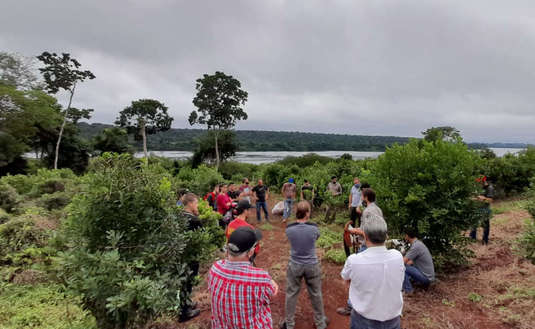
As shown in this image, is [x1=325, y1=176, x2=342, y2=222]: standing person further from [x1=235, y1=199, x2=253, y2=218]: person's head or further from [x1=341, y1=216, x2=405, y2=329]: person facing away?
[x1=341, y1=216, x2=405, y2=329]: person facing away

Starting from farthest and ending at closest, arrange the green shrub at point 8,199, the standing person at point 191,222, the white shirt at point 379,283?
1. the green shrub at point 8,199
2. the standing person at point 191,222
3. the white shirt at point 379,283

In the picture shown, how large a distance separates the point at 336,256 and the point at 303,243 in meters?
3.58

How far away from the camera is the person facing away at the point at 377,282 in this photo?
2.29 m

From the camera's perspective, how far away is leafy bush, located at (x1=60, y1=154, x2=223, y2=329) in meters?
2.36

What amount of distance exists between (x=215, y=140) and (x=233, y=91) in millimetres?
6776

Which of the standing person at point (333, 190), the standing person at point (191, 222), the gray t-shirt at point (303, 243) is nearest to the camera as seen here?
the gray t-shirt at point (303, 243)

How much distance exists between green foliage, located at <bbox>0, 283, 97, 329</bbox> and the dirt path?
5.56 feet

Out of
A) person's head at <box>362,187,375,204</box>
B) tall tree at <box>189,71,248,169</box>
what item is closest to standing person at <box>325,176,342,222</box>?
person's head at <box>362,187,375,204</box>

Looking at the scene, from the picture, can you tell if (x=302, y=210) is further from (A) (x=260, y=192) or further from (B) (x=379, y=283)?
(A) (x=260, y=192)

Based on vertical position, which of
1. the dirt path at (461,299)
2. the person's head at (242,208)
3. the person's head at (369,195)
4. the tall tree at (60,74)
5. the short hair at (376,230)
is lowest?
the dirt path at (461,299)

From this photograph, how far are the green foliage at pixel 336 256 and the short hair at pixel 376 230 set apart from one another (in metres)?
4.58

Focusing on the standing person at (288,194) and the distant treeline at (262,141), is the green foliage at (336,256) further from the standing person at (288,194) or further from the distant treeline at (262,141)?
the distant treeline at (262,141)

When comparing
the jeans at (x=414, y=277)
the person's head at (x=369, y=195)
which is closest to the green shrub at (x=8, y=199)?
the person's head at (x=369, y=195)

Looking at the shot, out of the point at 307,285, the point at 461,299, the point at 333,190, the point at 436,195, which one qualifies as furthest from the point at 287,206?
the point at 307,285
